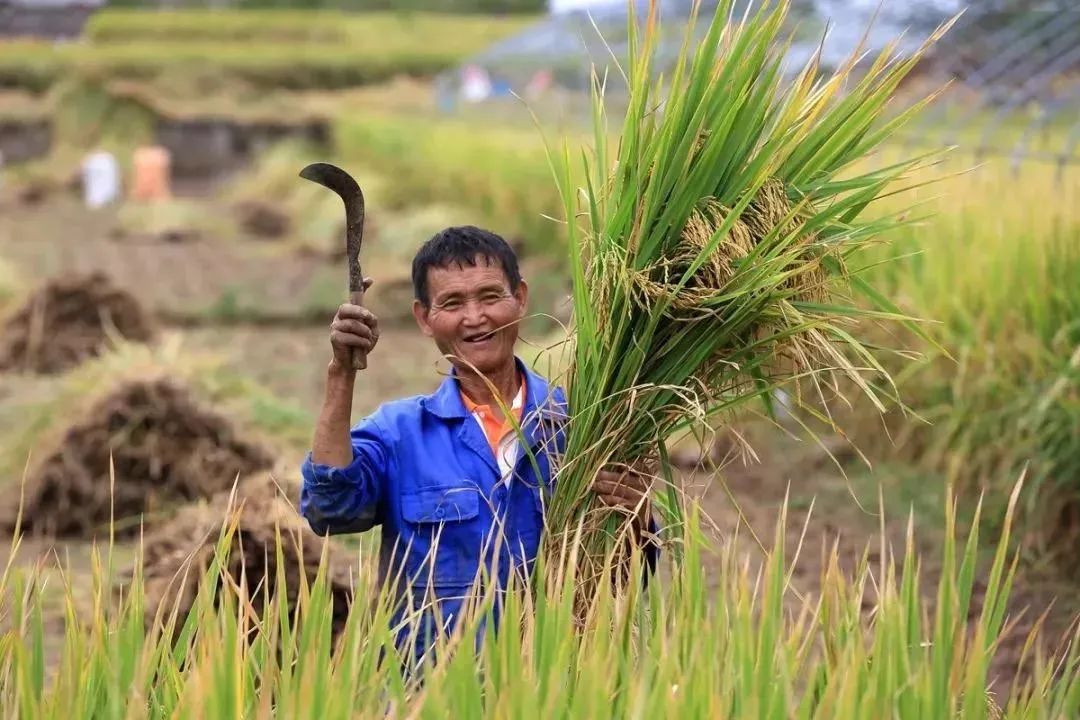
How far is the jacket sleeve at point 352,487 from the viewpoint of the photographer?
2801 millimetres

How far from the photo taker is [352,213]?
2.77 m

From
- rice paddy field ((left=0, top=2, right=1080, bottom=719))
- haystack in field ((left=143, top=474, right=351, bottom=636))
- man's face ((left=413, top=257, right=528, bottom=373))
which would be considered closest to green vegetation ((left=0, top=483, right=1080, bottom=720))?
rice paddy field ((left=0, top=2, right=1080, bottom=719))

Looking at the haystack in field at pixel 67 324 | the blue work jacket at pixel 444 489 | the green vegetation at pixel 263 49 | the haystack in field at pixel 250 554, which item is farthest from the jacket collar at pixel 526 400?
the green vegetation at pixel 263 49

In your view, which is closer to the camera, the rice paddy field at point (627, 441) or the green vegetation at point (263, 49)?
the rice paddy field at point (627, 441)

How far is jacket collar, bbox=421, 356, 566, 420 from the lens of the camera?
114 inches

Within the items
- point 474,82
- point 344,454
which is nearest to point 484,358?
point 344,454

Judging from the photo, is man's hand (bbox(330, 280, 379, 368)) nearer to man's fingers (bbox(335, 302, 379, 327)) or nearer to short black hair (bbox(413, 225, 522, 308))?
man's fingers (bbox(335, 302, 379, 327))

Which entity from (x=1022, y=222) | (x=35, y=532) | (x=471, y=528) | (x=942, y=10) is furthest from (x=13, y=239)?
(x=471, y=528)

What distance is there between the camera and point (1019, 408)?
5758 mm

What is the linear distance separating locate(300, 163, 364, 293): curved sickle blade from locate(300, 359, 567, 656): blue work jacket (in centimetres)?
30

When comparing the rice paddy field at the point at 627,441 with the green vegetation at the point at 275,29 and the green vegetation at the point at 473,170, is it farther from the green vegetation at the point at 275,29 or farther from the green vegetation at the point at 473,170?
the green vegetation at the point at 275,29

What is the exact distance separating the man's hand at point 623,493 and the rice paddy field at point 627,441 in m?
0.06

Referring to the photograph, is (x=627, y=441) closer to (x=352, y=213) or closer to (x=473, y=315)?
(x=473, y=315)

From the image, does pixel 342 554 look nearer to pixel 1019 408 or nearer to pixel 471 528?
pixel 471 528
